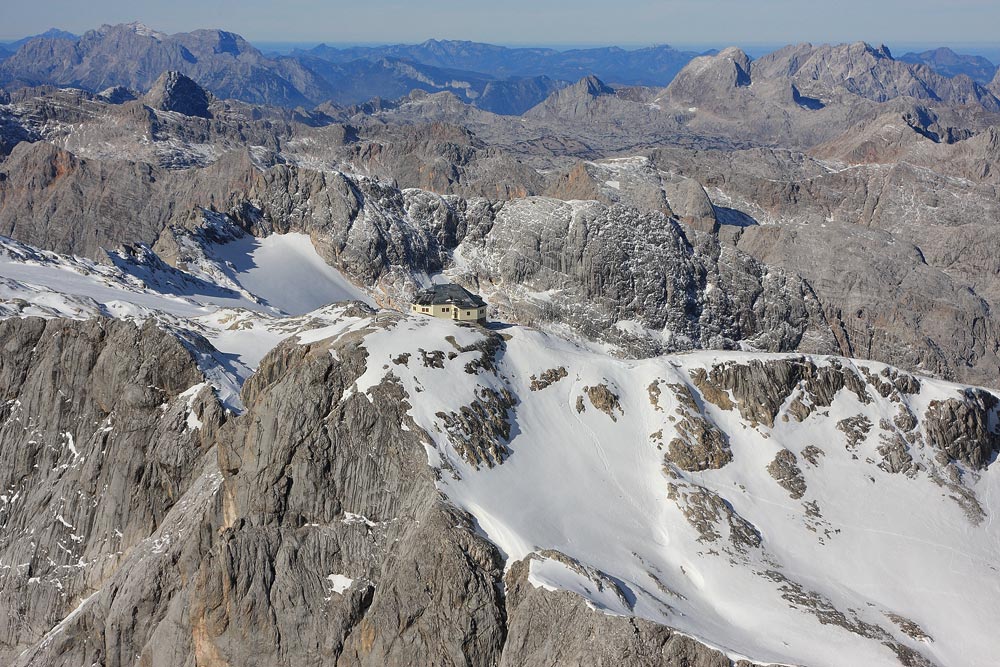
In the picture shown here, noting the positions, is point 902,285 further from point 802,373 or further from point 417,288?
point 802,373

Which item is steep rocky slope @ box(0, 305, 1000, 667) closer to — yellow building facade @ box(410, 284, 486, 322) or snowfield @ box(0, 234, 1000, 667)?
snowfield @ box(0, 234, 1000, 667)

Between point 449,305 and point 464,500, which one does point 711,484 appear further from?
point 449,305

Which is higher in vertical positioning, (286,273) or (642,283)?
(286,273)

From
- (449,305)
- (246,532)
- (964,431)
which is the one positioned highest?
(246,532)

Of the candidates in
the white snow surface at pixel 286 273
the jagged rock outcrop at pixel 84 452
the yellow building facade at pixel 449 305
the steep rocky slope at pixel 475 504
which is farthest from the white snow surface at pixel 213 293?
the yellow building facade at pixel 449 305

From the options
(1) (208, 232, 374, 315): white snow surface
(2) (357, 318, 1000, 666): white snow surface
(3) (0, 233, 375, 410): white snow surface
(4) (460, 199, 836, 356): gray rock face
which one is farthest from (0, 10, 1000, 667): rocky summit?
(4) (460, 199, 836, 356): gray rock face

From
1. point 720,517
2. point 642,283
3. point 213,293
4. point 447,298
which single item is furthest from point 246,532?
point 642,283

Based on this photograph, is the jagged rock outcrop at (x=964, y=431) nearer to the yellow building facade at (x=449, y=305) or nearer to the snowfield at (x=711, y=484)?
the snowfield at (x=711, y=484)
